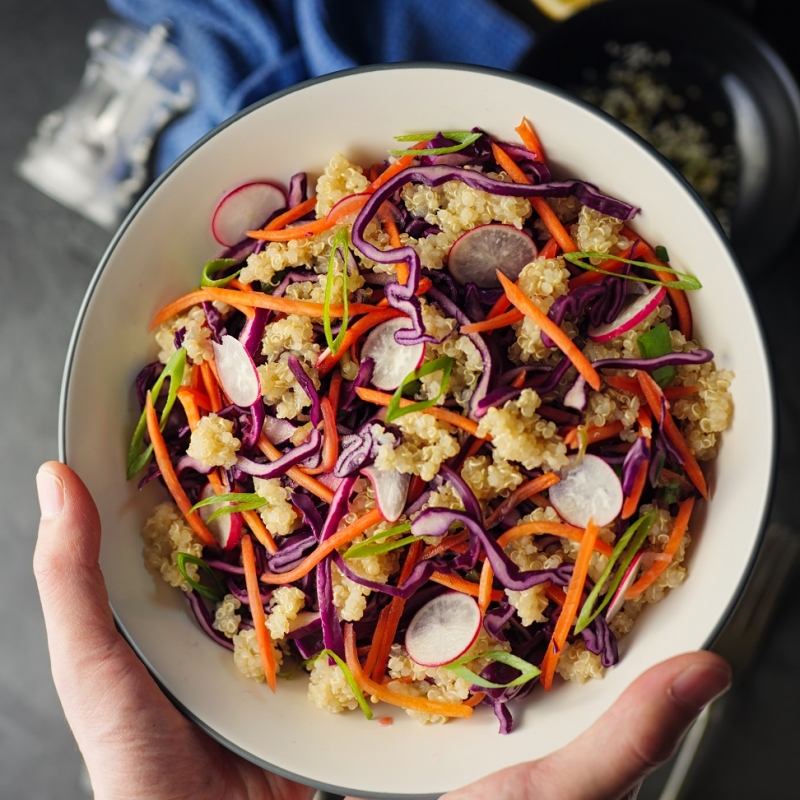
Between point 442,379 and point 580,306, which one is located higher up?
point 580,306

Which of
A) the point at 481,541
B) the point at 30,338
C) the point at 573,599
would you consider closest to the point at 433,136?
the point at 481,541

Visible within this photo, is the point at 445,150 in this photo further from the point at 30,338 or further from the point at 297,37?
the point at 30,338

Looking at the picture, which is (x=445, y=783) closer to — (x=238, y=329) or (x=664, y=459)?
(x=664, y=459)

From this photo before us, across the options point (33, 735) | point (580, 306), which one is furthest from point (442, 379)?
point (33, 735)

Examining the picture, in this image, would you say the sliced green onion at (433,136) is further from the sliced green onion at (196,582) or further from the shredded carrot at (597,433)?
the sliced green onion at (196,582)

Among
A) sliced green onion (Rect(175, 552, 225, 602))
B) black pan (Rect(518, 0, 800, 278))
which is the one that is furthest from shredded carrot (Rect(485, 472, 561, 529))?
black pan (Rect(518, 0, 800, 278))

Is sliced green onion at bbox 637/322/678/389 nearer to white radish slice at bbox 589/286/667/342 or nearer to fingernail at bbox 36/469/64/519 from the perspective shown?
white radish slice at bbox 589/286/667/342
